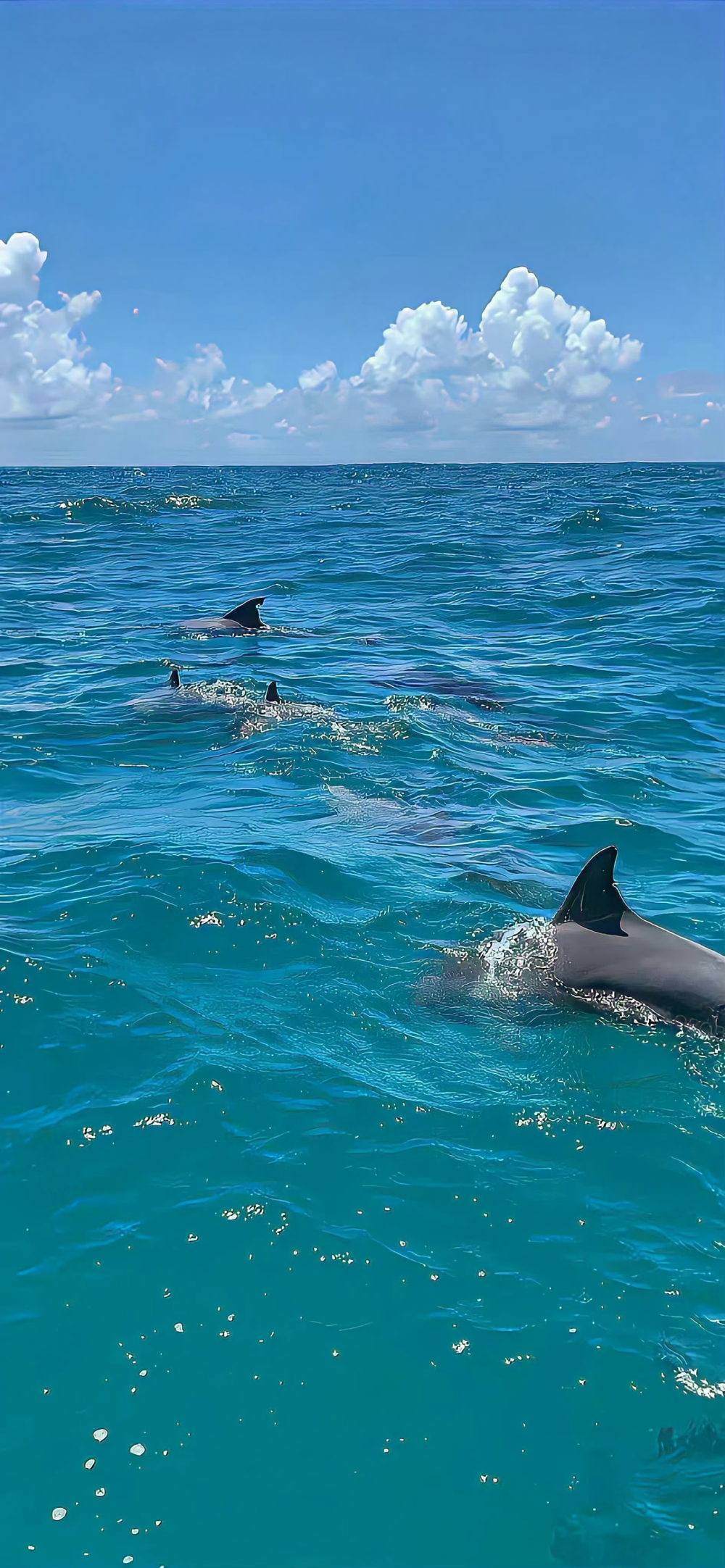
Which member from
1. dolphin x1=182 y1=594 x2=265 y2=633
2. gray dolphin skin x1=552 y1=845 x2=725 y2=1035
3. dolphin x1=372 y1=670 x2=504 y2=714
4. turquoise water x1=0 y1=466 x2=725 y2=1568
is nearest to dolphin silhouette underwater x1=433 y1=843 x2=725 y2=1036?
gray dolphin skin x1=552 y1=845 x2=725 y2=1035

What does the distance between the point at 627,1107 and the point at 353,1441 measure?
282 centimetres

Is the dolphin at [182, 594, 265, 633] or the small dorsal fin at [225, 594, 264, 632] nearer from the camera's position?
the small dorsal fin at [225, 594, 264, 632]

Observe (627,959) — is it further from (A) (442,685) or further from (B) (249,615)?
(B) (249,615)

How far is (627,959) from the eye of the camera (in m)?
7.57

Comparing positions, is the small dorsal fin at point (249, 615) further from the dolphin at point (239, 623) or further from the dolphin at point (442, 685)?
the dolphin at point (442, 685)

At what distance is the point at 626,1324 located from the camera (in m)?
4.92

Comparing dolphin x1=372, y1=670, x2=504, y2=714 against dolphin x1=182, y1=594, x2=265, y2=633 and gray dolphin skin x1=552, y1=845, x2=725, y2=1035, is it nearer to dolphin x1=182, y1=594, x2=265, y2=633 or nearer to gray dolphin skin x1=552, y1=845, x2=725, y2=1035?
dolphin x1=182, y1=594, x2=265, y2=633

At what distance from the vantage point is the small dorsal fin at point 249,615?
72.4 feet

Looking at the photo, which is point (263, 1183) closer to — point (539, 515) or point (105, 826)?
point (105, 826)

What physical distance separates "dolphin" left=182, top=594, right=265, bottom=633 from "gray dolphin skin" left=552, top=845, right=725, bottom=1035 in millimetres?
15272

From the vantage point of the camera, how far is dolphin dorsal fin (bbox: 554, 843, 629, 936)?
25.1 ft

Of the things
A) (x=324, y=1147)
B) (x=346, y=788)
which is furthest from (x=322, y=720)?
(x=324, y=1147)

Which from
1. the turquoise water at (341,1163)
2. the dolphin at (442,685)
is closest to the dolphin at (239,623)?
the dolphin at (442,685)

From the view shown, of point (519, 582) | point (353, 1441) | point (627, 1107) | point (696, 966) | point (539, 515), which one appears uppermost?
point (539, 515)
